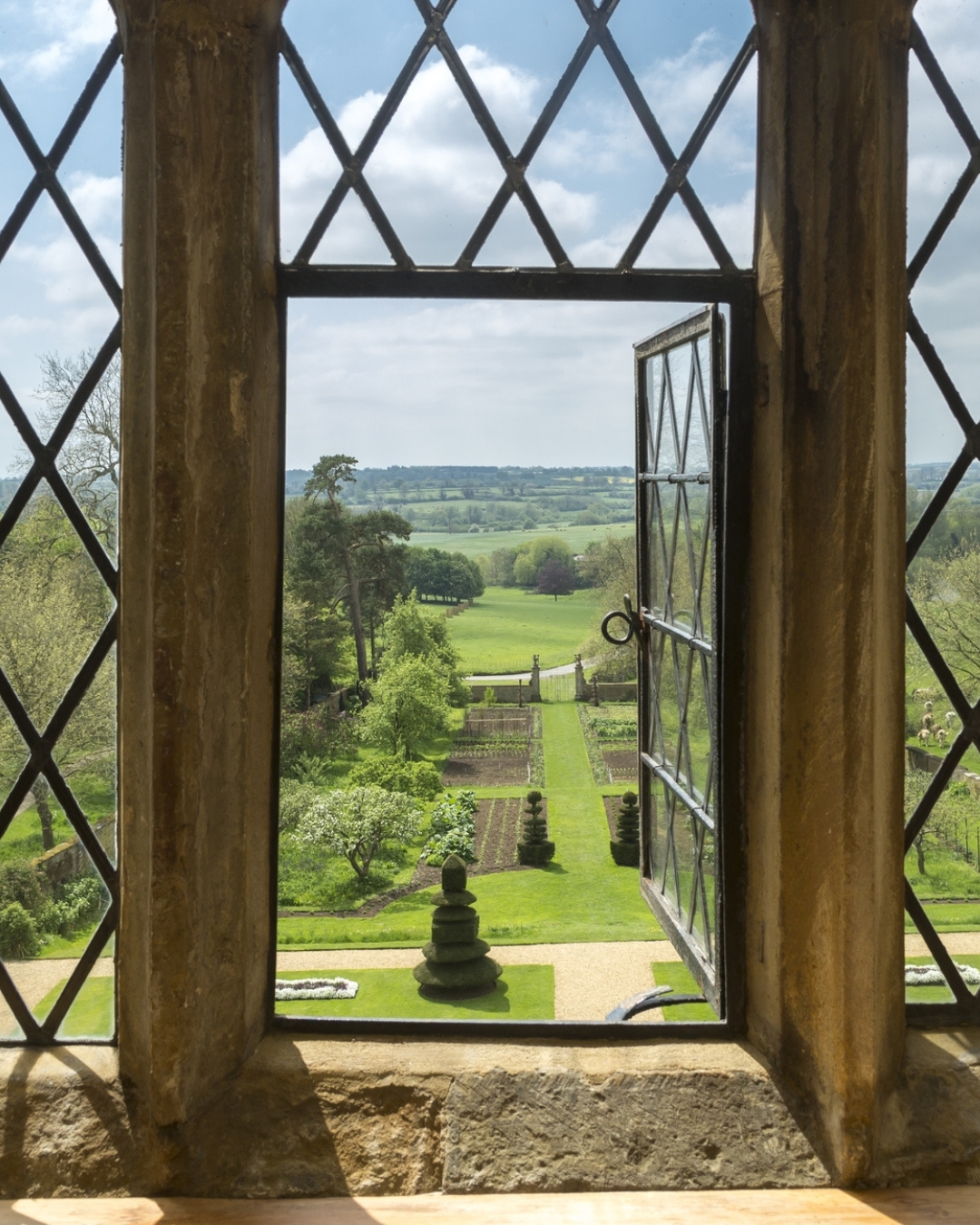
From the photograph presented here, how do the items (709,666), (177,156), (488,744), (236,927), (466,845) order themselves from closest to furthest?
(177,156)
(236,927)
(709,666)
(466,845)
(488,744)

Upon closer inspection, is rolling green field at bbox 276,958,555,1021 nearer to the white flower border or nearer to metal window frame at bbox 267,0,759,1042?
the white flower border

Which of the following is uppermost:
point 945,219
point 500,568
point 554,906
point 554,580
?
point 945,219

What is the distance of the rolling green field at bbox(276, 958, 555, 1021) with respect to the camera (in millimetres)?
4121

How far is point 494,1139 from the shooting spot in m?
1.41

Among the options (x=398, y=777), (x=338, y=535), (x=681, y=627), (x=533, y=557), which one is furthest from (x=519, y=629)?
(x=681, y=627)

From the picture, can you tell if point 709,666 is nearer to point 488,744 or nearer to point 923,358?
point 923,358

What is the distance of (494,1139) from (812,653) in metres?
0.87

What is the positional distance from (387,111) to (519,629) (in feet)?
35.7

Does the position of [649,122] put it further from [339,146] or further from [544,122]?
[339,146]

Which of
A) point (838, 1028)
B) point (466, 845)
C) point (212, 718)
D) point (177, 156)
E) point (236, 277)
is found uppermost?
point (177, 156)

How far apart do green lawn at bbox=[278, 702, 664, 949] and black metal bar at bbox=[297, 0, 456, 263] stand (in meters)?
4.46

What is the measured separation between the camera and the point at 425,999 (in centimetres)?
425

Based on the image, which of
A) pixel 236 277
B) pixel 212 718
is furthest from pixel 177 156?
pixel 212 718

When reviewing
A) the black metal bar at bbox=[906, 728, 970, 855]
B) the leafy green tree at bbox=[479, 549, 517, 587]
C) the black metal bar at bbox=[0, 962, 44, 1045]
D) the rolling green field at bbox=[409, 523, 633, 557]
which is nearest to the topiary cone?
the black metal bar at bbox=[0, 962, 44, 1045]
